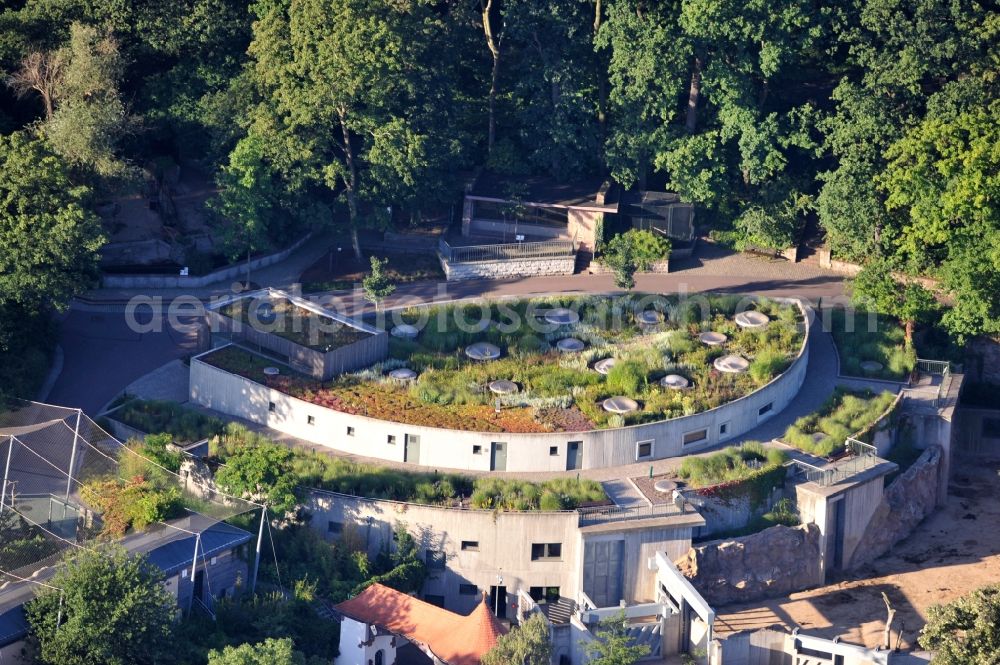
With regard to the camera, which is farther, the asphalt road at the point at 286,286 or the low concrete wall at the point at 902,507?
the asphalt road at the point at 286,286

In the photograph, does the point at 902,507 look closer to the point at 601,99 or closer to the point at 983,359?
the point at 983,359

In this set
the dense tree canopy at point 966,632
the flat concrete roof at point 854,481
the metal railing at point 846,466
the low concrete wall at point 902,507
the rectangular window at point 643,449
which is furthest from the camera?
the low concrete wall at point 902,507

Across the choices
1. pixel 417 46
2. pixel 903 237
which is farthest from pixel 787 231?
pixel 417 46

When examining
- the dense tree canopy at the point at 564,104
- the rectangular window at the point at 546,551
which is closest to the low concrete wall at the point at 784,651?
the rectangular window at the point at 546,551

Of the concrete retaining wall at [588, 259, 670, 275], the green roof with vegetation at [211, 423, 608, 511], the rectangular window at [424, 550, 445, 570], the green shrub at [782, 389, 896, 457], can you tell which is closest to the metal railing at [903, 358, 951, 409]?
the green shrub at [782, 389, 896, 457]

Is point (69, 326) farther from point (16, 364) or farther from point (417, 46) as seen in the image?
point (417, 46)

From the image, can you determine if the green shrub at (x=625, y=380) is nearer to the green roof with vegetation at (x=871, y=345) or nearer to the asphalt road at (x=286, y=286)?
the asphalt road at (x=286, y=286)
